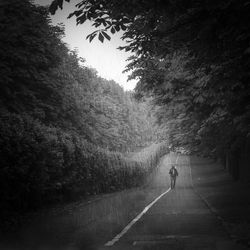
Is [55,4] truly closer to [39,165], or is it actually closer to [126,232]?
[126,232]

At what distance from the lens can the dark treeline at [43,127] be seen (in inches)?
519

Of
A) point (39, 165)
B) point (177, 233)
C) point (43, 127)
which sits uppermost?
point (43, 127)

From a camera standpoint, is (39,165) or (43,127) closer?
(39,165)

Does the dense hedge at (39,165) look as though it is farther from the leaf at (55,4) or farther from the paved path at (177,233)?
the leaf at (55,4)

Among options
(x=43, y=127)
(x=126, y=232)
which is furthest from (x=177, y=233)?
(x=43, y=127)

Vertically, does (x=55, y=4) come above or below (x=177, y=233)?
above

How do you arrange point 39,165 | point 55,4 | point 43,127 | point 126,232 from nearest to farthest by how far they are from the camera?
1. point 55,4
2. point 126,232
3. point 39,165
4. point 43,127

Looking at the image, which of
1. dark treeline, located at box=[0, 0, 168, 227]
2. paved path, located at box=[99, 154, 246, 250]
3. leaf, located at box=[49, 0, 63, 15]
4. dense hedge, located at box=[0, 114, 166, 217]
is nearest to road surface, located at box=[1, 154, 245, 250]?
paved path, located at box=[99, 154, 246, 250]

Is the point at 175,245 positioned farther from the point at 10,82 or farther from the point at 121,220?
the point at 10,82

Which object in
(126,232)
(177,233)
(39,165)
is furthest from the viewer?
(39,165)

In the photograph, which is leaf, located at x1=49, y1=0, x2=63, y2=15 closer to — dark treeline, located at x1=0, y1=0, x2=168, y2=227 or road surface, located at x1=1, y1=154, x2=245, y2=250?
road surface, located at x1=1, y1=154, x2=245, y2=250

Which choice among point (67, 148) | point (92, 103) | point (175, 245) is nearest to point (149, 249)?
point (175, 245)

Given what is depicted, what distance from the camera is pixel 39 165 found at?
14094 millimetres

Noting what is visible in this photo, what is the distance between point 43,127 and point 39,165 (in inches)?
94.8
